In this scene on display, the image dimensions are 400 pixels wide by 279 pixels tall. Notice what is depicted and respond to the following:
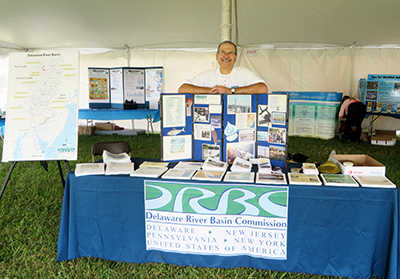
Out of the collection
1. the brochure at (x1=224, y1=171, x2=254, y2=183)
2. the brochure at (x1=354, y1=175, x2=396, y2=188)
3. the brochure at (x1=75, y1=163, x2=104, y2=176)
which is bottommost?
the brochure at (x1=75, y1=163, x2=104, y2=176)

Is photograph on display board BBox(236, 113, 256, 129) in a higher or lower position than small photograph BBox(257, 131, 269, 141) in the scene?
higher

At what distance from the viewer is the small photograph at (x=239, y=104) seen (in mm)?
1921

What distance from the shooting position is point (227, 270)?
178 cm

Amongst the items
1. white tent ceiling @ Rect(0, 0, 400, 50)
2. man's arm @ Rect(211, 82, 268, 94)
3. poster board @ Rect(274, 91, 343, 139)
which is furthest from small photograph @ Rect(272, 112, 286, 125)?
poster board @ Rect(274, 91, 343, 139)

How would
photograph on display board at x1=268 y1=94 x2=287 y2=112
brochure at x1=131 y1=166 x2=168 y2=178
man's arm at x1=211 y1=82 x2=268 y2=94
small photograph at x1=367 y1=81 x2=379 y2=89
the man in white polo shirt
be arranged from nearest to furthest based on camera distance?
brochure at x1=131 y1=166 x2=168 y2=178 → photograph on display board at x1=268 y1=94 x2=287 y2=112 → man's arm at x1=211 y1=82 x2=268 y2=94 → the man in white polo shirt → small photograph at x1=367 y1=81 x2=379 y2=89

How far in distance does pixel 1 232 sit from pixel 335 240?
98.6 inches

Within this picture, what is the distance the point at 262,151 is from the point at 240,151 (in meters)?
0.15

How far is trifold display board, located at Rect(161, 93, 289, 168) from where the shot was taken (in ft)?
6.22

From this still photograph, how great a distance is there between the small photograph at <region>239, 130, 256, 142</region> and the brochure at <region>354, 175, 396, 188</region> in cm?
66

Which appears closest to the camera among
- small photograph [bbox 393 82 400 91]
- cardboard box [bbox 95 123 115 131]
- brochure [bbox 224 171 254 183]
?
brochure [bbox 224 171 254 183]

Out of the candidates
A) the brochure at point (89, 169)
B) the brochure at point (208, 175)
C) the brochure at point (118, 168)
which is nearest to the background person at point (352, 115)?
the brochure at point (208, 175)

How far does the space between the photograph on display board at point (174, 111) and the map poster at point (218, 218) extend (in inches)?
18.7

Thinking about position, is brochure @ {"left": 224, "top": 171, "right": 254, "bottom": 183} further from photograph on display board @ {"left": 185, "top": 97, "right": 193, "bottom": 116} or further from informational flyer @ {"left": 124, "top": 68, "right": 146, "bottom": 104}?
informational flyer @ {"left": 124, "top": 68, "right": 146, "bottom": 104}

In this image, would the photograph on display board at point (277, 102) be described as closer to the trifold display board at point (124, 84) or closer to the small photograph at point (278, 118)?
the small photograph at point (278, 118)
